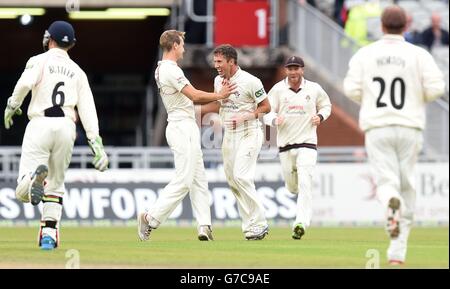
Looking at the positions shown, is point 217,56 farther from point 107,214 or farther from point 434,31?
point 434,31

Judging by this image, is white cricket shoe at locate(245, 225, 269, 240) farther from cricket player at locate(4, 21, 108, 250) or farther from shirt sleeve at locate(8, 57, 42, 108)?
shirt sleeve at locate(8, 57, 42, 108)

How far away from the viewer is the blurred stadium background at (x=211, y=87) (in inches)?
1124

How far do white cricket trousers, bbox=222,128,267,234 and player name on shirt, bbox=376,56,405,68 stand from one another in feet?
16.7

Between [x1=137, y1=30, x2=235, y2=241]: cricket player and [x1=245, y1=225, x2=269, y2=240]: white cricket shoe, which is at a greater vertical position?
[x1=137, y1=30, x2=235, y2=241]: cricket player

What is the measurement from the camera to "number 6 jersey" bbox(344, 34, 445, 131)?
13656 millimetres

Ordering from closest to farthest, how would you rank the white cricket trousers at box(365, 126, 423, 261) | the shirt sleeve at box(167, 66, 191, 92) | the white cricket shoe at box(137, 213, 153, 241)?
the white cricket trousers at box(365, 126, 423, 261), the shirt sleeve at box(167, 66, 191, 92), the white cricket shoe at box(137, 213, 153, 241)

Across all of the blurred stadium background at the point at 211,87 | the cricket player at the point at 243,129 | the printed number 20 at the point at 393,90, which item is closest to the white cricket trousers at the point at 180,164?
the cricket player at the point at 243,129

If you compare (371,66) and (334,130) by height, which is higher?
(334,130)

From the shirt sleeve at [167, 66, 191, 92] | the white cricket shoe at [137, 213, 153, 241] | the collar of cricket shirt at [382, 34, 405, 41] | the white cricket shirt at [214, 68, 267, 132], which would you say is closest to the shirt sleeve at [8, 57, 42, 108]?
the shirt sleeve at [167, 66, 191, 92]

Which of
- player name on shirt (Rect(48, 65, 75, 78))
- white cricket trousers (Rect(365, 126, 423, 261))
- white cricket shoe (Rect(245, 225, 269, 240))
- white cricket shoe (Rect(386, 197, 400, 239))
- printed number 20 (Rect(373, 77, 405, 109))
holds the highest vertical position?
player name on shirt (Rect(48, 65, 75, 78))

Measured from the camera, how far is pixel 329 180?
2944cm

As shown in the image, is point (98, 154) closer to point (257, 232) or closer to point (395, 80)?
point (257, 232)
